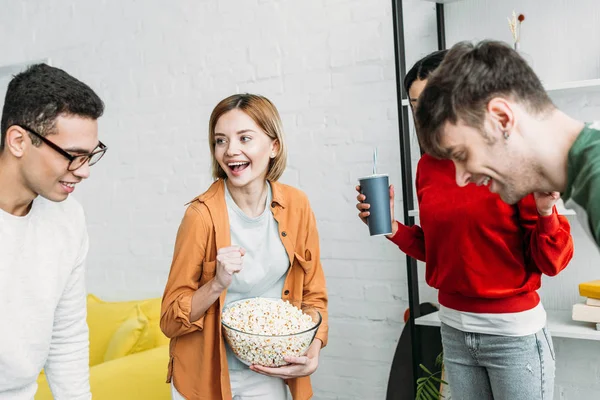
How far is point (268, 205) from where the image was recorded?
78.3 inches

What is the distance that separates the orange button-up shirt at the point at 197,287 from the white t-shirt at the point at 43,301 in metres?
0.25

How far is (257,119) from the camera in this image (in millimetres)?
1956

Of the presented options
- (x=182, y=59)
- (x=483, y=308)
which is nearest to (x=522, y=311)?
(x=483, y=308)

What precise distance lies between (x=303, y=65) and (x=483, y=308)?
5.13ft

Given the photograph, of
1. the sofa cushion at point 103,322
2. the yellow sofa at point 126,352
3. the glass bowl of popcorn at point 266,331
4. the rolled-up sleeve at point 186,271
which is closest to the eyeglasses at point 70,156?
the rolled-up sleeve at point 186,271

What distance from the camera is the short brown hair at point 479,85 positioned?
3.57ft

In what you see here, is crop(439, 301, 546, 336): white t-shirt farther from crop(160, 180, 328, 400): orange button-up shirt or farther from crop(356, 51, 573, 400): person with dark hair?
crop(160, 180, 328, 400): orange button-up shirt

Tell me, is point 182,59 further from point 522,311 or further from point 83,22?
point 522,311

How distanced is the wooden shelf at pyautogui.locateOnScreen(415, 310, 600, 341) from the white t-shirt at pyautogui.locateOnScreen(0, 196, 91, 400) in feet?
3.86

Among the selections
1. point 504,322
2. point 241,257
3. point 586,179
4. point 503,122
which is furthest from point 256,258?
point 586,179

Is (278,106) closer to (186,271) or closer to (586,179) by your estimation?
(186,271)

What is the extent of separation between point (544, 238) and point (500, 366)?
0.34 m

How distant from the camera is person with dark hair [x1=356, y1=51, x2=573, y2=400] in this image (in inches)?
65.2

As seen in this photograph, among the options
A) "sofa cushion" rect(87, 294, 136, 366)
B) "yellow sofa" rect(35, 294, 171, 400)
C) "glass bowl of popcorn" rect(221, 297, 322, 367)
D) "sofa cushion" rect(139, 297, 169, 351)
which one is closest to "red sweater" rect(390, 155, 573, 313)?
"glass bowl of popcorn" rect(221, 297, 322, 367)
